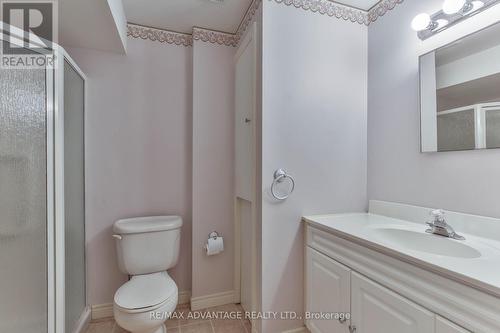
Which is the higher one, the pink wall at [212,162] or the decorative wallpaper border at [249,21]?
the decorative wallpaper border at [249,21]

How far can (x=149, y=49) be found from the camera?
1.95m

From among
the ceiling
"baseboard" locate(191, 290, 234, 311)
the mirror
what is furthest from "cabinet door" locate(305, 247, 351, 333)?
the ceiling

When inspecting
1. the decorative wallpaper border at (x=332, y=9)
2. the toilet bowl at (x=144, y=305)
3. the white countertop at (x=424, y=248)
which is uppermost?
the decorative wallpaper border at (x=332, y=9)

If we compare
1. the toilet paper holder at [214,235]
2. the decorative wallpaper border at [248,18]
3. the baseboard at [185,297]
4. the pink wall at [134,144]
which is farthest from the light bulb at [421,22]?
the baseboard at [185,297]

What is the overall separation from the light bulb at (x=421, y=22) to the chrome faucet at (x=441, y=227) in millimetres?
1035

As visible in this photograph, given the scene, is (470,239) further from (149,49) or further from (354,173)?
(149,49)

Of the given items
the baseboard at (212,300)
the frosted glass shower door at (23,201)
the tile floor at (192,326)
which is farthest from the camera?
the baseboard at (212,300)

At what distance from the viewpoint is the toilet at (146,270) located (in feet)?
4.46

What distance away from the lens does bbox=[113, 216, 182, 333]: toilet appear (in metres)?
1.36

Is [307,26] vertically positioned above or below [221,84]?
above

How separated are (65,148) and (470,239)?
2.28 m

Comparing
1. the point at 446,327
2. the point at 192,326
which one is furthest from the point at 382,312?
the point at 192,326

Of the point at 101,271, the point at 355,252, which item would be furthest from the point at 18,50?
the point at 355,252

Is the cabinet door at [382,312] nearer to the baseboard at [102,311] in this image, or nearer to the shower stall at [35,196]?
the shower stall at [35,196]
